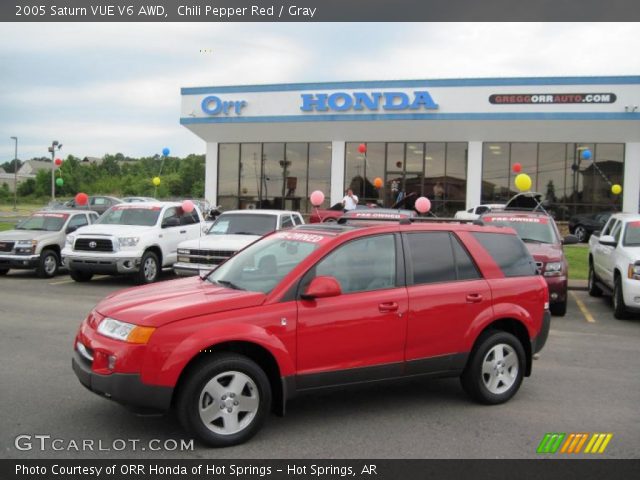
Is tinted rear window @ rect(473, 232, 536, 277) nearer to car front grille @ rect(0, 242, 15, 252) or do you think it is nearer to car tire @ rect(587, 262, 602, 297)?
car tire @ rect(587, 262, 602, 297)

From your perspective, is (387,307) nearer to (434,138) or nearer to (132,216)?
(132,216)

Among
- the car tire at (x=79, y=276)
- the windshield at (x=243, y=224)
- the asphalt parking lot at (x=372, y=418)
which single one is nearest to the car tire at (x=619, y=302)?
the asphalt parking lot at (x=372, y=418)

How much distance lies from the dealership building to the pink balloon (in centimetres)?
1134

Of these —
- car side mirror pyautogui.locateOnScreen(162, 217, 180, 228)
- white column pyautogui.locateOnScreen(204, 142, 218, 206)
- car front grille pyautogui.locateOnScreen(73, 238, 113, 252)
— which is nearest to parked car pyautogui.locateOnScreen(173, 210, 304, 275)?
car side mirror pyautogui.locateOnScreen(162, 217, 180, 228)

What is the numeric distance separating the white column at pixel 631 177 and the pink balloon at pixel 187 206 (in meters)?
19.8

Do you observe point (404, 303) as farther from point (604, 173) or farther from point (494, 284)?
point (604, 173)

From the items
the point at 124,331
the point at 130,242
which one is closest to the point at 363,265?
the point at 124,331

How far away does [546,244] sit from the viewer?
440 inches

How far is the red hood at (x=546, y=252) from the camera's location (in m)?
10.4

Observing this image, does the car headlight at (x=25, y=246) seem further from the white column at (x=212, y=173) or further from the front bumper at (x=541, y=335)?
the white column at (x=212, y=173)

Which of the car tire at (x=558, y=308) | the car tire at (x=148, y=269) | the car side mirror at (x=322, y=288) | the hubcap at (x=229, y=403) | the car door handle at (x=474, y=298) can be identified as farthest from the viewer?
the car tire at (x=148, y=269)

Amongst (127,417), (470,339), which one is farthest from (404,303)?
(127,417)

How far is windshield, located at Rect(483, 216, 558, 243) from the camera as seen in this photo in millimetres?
11492

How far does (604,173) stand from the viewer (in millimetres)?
27031
